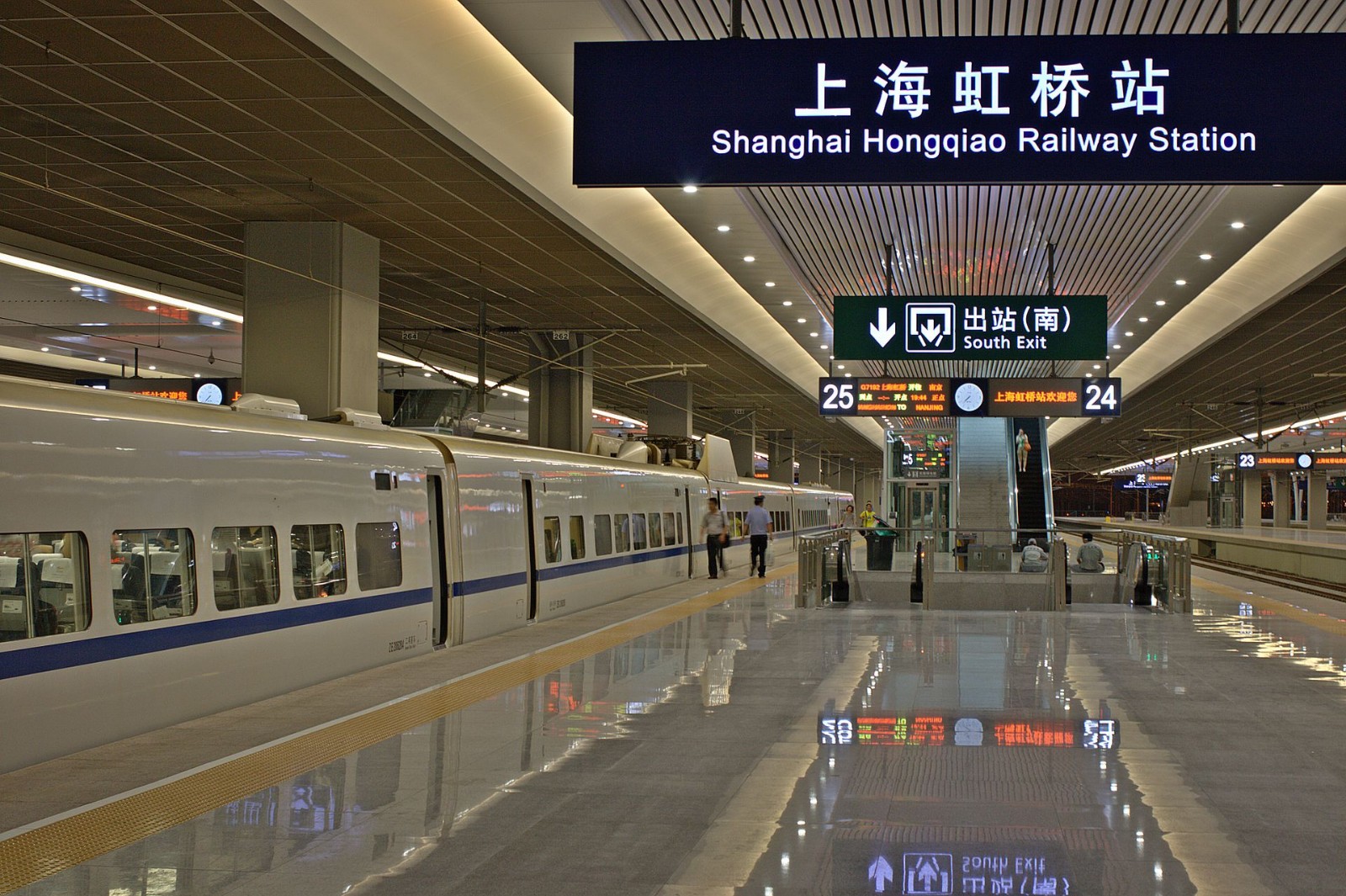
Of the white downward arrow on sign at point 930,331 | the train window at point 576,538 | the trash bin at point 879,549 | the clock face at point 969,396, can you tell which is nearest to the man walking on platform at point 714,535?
the trash bin at point 879,549

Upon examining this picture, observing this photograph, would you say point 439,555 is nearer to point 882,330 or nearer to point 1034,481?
point 882,330

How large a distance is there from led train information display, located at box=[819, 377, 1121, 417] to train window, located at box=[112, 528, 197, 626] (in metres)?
13.0

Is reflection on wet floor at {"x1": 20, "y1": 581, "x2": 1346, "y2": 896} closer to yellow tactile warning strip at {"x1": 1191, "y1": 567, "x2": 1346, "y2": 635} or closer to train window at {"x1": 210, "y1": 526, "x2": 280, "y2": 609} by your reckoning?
train window at {"x1": 210, "y1": 526, "x2": 280, "y2": 609}

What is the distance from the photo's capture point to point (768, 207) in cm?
1623

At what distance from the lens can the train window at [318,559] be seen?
31.6ft

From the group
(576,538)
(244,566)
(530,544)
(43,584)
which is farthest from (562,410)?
(43,584)

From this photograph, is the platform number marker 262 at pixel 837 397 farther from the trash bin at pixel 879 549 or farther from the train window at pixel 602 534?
the train window at pixel 602 534

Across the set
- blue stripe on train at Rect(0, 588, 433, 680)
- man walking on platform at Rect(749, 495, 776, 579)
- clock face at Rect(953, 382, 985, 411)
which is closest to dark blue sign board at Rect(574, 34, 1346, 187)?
blue stripe on train at Rect(0, 588, 433, 680)

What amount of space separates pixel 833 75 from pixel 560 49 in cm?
559

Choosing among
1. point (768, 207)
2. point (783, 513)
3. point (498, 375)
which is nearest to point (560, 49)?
point (768, 207)

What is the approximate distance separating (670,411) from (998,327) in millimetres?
19660

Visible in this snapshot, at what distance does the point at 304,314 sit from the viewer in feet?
50.0

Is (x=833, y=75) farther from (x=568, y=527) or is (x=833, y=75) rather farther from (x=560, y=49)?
(x=568, y=527)

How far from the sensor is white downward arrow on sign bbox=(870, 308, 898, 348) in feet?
52.6
